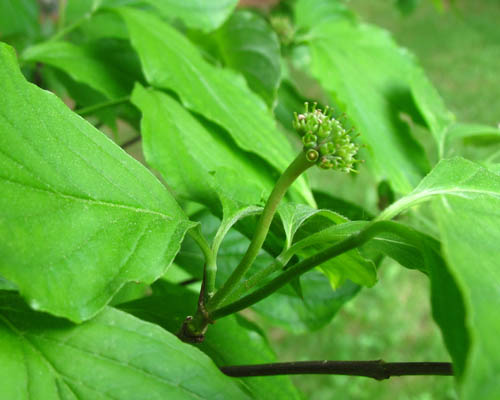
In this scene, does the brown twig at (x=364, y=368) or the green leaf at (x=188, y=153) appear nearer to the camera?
the brown twig at (x=364, y=368)

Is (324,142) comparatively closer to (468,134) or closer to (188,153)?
(188,153)

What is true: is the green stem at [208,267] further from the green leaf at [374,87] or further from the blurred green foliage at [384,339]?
the blurred green foliage at [384,339]

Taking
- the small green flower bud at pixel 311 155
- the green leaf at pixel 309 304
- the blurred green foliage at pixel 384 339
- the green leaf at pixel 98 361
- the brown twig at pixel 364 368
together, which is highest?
the small green flower bud at pixel 311 155

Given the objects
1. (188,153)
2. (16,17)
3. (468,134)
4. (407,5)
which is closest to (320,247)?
(188,153)

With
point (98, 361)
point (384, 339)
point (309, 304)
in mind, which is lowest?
point (384, 339)

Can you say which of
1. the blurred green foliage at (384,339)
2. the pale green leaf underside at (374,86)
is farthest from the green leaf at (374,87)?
the blurred green foliage at (384,339)

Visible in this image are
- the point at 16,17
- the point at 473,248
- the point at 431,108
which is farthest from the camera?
the point at 16,17
